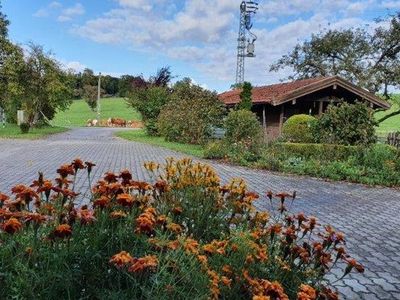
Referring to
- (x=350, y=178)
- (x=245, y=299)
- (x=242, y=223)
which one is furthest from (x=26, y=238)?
(x=350, y=178)

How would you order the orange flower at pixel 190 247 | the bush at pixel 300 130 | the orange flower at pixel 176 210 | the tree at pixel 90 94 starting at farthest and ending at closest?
the tree at pixel 90 94
the bush at pixel 300 130
the orange flower at pixel 176 210
the orange flower at pixel 190 247

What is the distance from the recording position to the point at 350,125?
16.2m

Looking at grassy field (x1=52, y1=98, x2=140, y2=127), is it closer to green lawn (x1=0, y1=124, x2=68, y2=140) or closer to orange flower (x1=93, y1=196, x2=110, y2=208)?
green lawn (x1=0, y1=124, x2=68, y2=140)

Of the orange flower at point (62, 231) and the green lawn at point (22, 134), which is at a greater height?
the orange flower at point (62, 231)

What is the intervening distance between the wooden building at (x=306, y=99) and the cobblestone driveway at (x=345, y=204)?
8613 mm

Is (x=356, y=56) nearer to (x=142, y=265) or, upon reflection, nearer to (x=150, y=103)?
(x=150, y=103)

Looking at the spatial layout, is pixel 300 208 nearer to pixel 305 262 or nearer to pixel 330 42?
pixel 305 262

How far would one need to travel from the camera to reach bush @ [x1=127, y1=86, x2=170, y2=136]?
30.9 m

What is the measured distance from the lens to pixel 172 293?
7.30ft

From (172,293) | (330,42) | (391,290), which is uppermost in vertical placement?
(330,42)

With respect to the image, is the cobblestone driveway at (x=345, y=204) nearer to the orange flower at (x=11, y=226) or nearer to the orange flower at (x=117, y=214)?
the orange flower at (x=117, y=214)

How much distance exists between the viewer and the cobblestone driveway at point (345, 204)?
15.6 feet

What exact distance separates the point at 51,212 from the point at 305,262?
165 centimetres

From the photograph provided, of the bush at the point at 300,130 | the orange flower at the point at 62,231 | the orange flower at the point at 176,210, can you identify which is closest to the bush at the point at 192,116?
the bush at the point at 300,130
